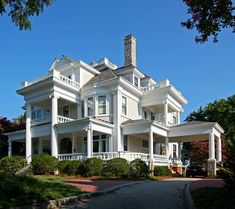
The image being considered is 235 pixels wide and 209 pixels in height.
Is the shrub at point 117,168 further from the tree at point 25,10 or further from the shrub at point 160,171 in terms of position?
the tree at point 25,10

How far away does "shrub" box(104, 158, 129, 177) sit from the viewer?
24.0 metres

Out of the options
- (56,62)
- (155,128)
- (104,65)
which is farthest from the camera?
(104,65)

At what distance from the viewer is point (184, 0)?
8656mm

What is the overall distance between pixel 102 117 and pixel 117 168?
7.96 m

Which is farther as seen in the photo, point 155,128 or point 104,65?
point 104,65

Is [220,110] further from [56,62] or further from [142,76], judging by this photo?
[56,62]

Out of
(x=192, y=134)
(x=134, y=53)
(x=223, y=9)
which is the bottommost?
(x=192, y=134)

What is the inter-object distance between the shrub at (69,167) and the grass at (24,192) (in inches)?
499

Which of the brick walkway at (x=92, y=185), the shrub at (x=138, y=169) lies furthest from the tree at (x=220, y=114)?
the brick walkway at (x=92, y=185)

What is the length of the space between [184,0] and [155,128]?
2197 centimetres

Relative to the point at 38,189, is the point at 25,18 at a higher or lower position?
higher

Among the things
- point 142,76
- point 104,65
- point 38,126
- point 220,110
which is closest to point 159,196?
point 38,126

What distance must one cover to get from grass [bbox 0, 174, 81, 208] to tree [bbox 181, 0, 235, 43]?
6500 millimetres

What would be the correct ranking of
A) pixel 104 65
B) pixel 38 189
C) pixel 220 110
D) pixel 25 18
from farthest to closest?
pixel 220 110 → pixel 104 65 → pixel 38 189 → pixel 25 18
